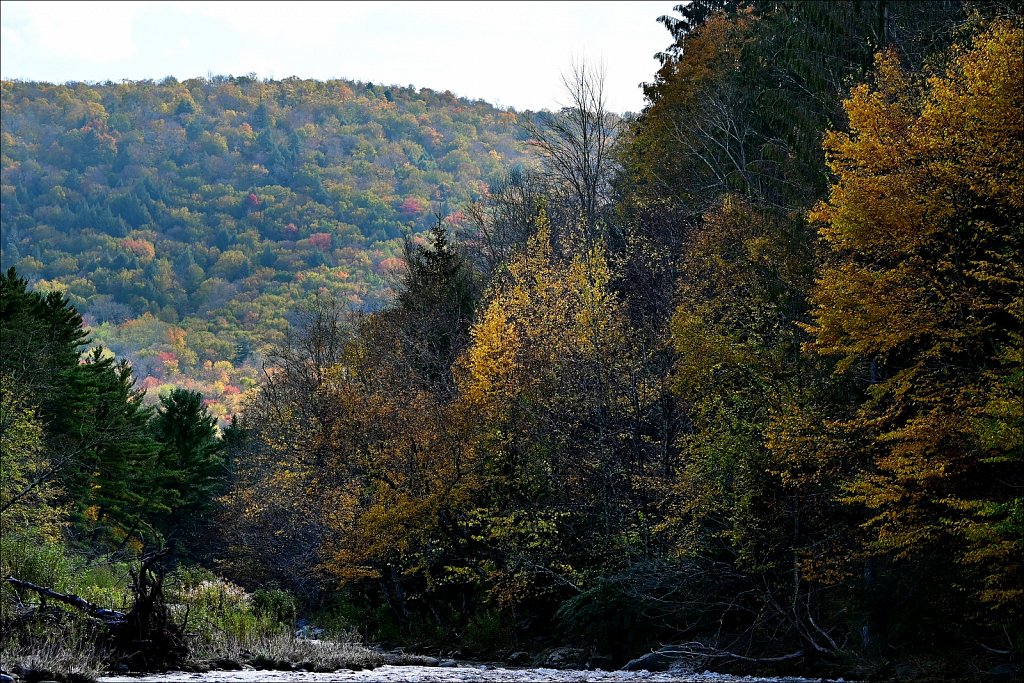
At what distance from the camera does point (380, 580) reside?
3881 centimetres

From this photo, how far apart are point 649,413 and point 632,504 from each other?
8.56ft

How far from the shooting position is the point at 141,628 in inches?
747

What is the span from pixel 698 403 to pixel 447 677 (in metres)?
9.32

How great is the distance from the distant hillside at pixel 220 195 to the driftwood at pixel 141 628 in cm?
8342

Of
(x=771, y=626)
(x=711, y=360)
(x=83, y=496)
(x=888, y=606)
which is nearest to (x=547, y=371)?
(x=711, y=360)

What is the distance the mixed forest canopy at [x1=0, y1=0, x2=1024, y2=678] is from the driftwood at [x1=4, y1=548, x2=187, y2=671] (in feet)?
37.5

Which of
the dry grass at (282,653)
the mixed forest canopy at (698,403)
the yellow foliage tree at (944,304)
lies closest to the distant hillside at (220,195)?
the mixed forest canopy at (698,403)

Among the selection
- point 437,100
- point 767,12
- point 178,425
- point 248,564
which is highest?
point 437,100

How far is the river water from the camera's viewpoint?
18.0 m

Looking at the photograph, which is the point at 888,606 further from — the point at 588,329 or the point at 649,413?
the point at 588,329

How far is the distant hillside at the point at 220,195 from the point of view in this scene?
120875 millimetres

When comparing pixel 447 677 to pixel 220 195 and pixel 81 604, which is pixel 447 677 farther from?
pixel 220 195

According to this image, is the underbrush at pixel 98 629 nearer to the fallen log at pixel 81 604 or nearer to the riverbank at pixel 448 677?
the fallen log at pixel 81 604

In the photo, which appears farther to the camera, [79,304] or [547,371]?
[79,304]
